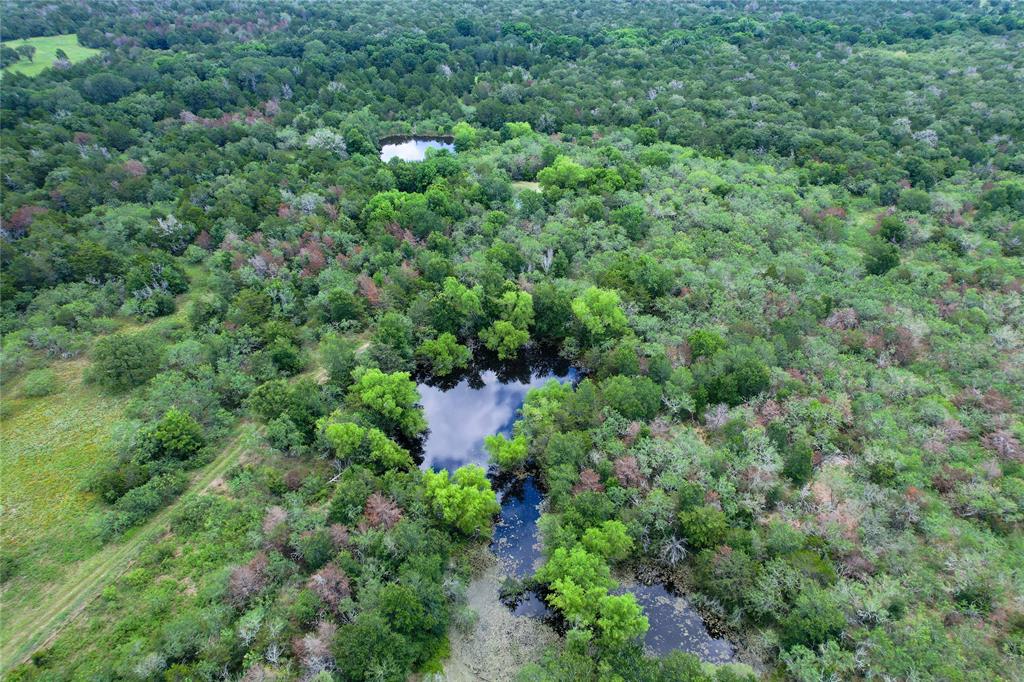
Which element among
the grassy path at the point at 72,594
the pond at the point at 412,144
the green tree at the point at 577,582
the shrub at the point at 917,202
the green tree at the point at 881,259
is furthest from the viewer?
the pond at the point at 412,144

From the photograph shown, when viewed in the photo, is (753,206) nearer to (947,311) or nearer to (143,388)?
(947,311)

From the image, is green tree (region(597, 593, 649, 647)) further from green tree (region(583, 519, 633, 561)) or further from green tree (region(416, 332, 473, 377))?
green tree (region(416, 332, 473, 377))

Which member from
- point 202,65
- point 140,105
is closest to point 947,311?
point 140,105

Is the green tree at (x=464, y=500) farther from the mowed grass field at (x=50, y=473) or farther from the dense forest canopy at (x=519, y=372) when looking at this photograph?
the mowed grass field at (x=50, y=473)

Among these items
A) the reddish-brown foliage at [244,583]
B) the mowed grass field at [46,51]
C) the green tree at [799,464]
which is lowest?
the reddish-brown foliage at [244,583]

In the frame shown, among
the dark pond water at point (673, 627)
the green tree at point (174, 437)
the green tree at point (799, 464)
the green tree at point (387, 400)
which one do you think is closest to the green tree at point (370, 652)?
the dark pond water at point (673, 627)

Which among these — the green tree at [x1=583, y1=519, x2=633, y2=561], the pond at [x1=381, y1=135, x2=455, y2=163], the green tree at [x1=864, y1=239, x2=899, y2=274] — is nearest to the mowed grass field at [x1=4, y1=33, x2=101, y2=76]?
the pond at [x1=381, y1=135, x2=455, y2=163]

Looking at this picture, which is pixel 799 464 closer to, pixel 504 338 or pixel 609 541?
pixel 609 541
